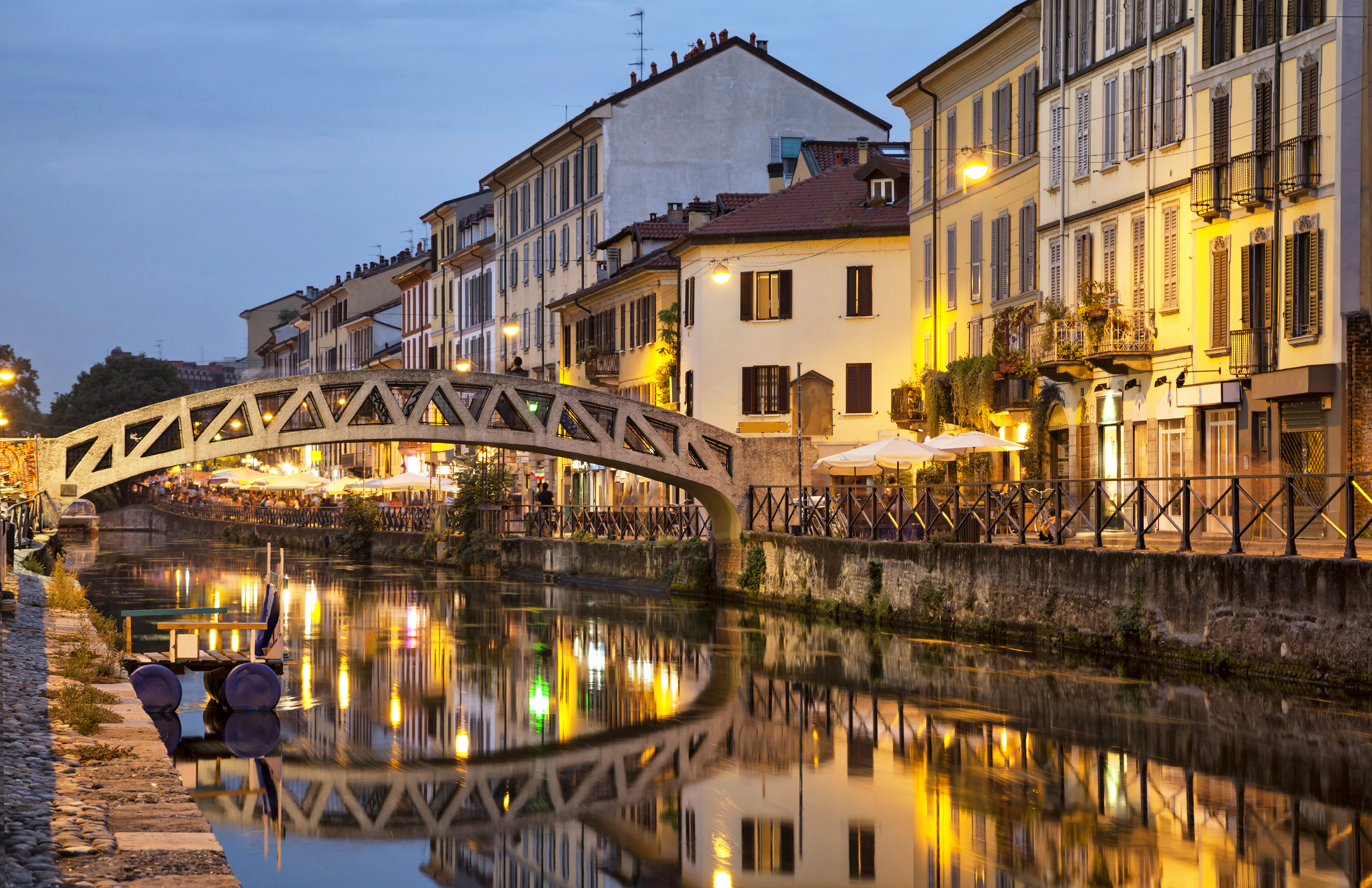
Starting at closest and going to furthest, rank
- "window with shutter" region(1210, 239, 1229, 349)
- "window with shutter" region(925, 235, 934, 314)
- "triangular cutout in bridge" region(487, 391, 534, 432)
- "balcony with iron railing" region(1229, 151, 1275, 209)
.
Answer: "balcony with iron railing" region(1229, 151, 1275, 209) → "window with shutter" region(1210, 239, 1229, 349) → "triangular cutout in bridge" region(487, 391, 534, 432) → "window with shutter" region(925, 235, 934, 314)

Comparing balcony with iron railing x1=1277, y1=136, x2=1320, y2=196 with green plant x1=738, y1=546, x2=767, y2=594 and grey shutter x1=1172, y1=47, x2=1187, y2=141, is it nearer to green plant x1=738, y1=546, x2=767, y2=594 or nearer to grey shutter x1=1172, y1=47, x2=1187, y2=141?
grey shutter x1=1172, y1=47, x2=1187, y2=141

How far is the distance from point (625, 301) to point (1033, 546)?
3512 cm

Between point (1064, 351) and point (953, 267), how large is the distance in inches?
341

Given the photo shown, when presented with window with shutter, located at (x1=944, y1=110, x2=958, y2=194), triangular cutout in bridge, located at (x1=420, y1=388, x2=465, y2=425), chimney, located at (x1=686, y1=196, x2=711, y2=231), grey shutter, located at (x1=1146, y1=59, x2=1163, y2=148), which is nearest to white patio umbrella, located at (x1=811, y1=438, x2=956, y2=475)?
grey shutter, located at (x1=1146, y1=59, x2=1163, y2=148)

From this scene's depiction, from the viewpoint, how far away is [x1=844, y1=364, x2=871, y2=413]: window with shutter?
1897 inches

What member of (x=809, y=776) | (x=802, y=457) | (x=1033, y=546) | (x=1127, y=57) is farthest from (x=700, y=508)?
(x=809, y=776)

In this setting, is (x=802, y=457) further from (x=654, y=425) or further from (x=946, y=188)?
(x=946, y=188)

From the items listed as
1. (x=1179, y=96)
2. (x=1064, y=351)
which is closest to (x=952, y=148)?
(x=1064, y=351)

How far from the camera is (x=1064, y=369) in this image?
34.1 metres

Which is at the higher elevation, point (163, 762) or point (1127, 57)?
point (1127, 57)

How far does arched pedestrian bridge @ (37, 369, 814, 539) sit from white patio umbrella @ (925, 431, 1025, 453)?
5100 millimetres

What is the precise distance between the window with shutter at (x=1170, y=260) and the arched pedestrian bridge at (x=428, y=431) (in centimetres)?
909

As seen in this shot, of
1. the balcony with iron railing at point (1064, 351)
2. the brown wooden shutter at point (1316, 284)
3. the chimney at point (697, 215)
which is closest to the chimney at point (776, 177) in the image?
the chimney at point (697, 215)

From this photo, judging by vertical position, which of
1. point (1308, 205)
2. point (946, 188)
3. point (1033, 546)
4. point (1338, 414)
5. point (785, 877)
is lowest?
point (785, 877)
